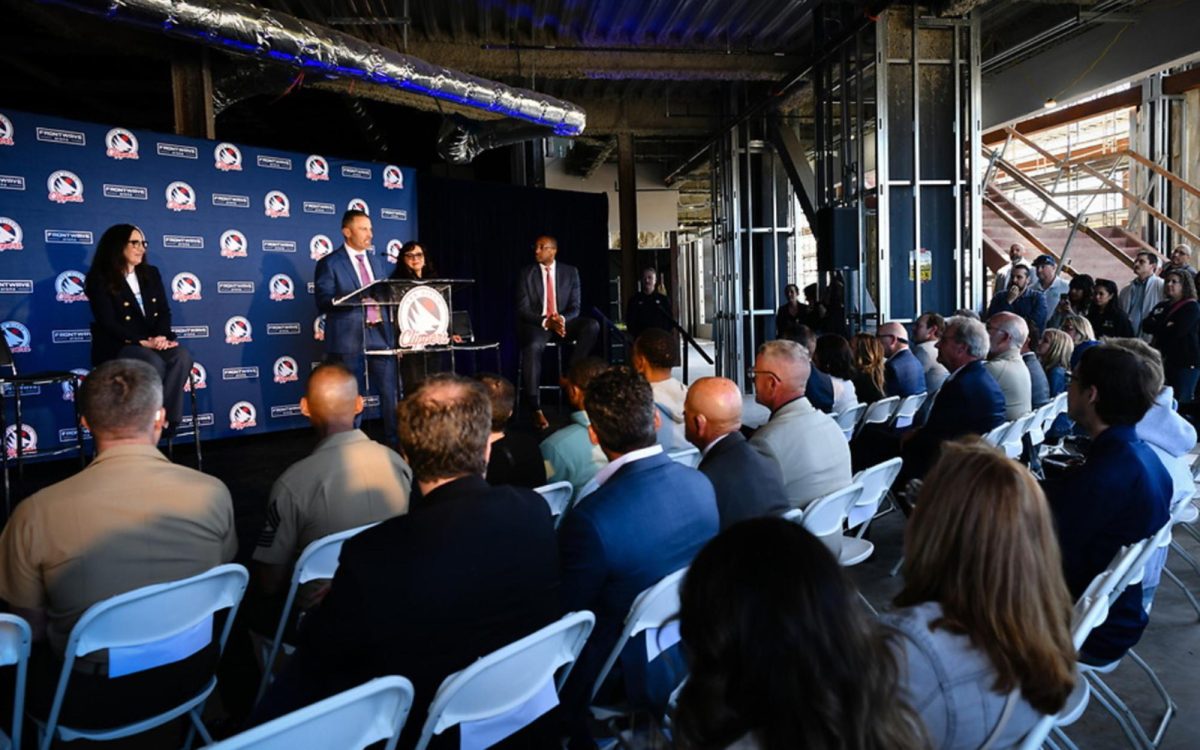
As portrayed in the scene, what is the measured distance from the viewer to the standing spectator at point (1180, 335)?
20.1 feet

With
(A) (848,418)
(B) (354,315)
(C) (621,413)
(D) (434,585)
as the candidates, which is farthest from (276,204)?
(D) (434,585)

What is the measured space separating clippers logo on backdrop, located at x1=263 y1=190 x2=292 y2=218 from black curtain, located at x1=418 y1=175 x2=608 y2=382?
165 cm

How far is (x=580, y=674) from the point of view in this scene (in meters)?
1.87

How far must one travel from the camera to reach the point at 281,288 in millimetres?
7031

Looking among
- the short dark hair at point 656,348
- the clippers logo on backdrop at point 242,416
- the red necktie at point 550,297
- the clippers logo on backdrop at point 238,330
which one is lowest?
the clippers logo on backdrop at point 242,416

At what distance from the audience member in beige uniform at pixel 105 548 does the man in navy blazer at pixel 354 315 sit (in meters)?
3.38

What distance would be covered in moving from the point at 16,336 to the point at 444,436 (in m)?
5.29

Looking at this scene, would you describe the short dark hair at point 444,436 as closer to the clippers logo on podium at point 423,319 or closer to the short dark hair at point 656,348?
the short dark hair at point 656,348

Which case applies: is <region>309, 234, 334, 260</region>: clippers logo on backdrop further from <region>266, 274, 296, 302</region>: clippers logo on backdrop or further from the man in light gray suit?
the man in light gray suit

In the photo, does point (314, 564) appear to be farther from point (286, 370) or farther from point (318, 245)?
point (318, 245)

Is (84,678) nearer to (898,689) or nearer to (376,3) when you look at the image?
(898,689)

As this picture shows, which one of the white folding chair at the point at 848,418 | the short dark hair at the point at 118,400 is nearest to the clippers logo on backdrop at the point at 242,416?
the short dark hair at the point at 118,400

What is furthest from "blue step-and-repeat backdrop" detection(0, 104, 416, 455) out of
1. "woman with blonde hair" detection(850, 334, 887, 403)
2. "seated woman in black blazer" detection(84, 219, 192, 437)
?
"woman with blonde hair" detection(850, 334, 887, 403)

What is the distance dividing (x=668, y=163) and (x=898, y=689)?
54.0 feet
